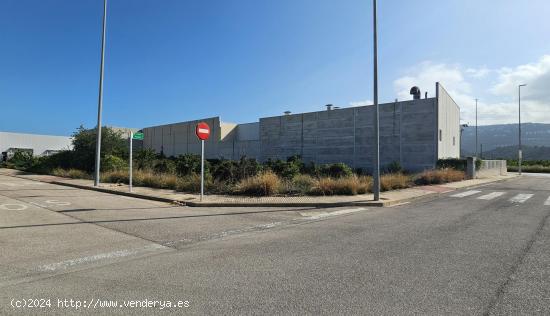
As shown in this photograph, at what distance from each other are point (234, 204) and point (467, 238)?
7.69m

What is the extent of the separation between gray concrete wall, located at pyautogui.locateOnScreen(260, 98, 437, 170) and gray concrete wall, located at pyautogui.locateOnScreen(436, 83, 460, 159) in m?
1.05

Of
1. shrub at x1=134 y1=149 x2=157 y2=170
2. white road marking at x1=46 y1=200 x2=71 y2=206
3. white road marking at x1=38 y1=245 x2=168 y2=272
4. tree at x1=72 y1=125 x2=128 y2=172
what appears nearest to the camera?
white road marking at x1=38 y1=245 x2=168 y2=272

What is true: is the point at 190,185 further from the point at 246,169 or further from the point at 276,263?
the point at 276,263

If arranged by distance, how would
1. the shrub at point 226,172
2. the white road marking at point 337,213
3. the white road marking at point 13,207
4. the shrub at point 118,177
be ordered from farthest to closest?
1. the shrub at point 118,177
2. the shrub at point 226,172
3. the white road marking at point 13,207
4. the white road marking at point 337,213

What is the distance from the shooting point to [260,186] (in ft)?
50.0

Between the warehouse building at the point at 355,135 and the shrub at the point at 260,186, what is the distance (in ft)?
37.8

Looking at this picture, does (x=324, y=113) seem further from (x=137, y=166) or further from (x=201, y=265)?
(x=201, y=265)

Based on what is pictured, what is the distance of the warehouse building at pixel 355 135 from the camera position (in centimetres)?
2932

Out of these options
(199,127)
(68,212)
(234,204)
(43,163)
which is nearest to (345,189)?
(234,204)

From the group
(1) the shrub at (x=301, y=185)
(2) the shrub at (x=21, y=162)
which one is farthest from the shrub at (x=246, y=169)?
(2) the shrub at (x=21, y=162)

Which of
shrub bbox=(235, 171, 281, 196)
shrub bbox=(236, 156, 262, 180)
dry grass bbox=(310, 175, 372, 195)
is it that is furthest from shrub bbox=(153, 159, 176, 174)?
dry grass bbox=(310, 175, 372, 195)

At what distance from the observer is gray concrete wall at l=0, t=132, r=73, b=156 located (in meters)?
61.2

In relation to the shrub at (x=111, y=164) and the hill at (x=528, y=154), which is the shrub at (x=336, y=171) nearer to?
the shrub at (x=111, y=164)

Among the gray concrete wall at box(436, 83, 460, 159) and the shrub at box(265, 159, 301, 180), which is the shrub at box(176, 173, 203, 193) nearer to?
the shrub at box(265, 159, 301, 180)
